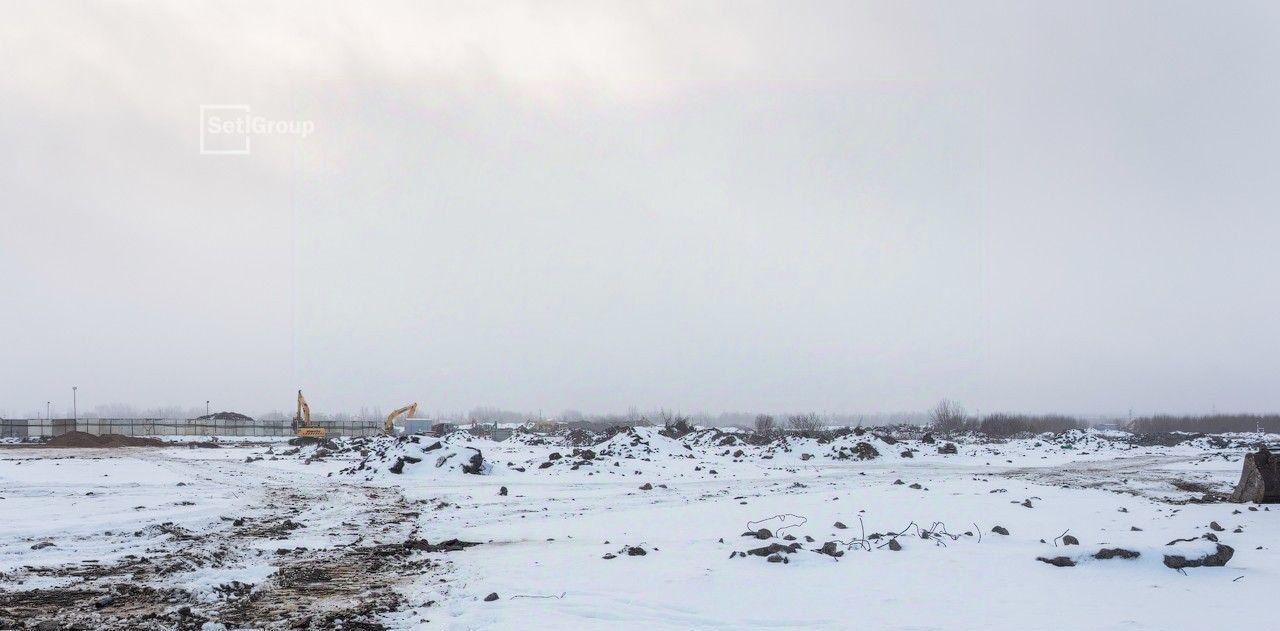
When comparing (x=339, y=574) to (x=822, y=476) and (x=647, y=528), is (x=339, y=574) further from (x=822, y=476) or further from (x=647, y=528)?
(x=822, y=476)

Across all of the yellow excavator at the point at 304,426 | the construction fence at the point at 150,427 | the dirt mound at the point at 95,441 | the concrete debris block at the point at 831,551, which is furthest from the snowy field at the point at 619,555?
the construction fence at the point at 150,427

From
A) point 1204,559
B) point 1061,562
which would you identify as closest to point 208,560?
point 1061,562

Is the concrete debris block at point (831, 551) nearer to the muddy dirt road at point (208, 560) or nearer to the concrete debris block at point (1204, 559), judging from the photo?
→ the concrete debris block at point (1204, 559)

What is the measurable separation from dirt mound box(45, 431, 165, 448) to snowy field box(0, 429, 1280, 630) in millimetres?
27819

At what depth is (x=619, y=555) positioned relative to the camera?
10.3m

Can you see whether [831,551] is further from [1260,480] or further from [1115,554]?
[1260,480]

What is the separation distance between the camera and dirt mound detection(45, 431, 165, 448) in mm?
45406

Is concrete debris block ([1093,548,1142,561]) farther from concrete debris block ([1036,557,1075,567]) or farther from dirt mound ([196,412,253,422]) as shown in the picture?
dirt mound ([196,412,253,422])

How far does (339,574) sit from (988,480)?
65.2ft

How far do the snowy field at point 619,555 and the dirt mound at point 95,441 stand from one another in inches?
1095

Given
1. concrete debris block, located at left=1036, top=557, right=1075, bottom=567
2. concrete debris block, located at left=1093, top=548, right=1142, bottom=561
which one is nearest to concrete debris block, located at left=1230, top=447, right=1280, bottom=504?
concrete debris block, located at left=1093, top=548, right=1142, bottom=561

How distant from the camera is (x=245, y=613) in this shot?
7.35 meters

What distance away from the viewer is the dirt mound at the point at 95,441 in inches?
1788

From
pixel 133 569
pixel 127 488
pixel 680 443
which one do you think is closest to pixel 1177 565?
pixel 133 569
